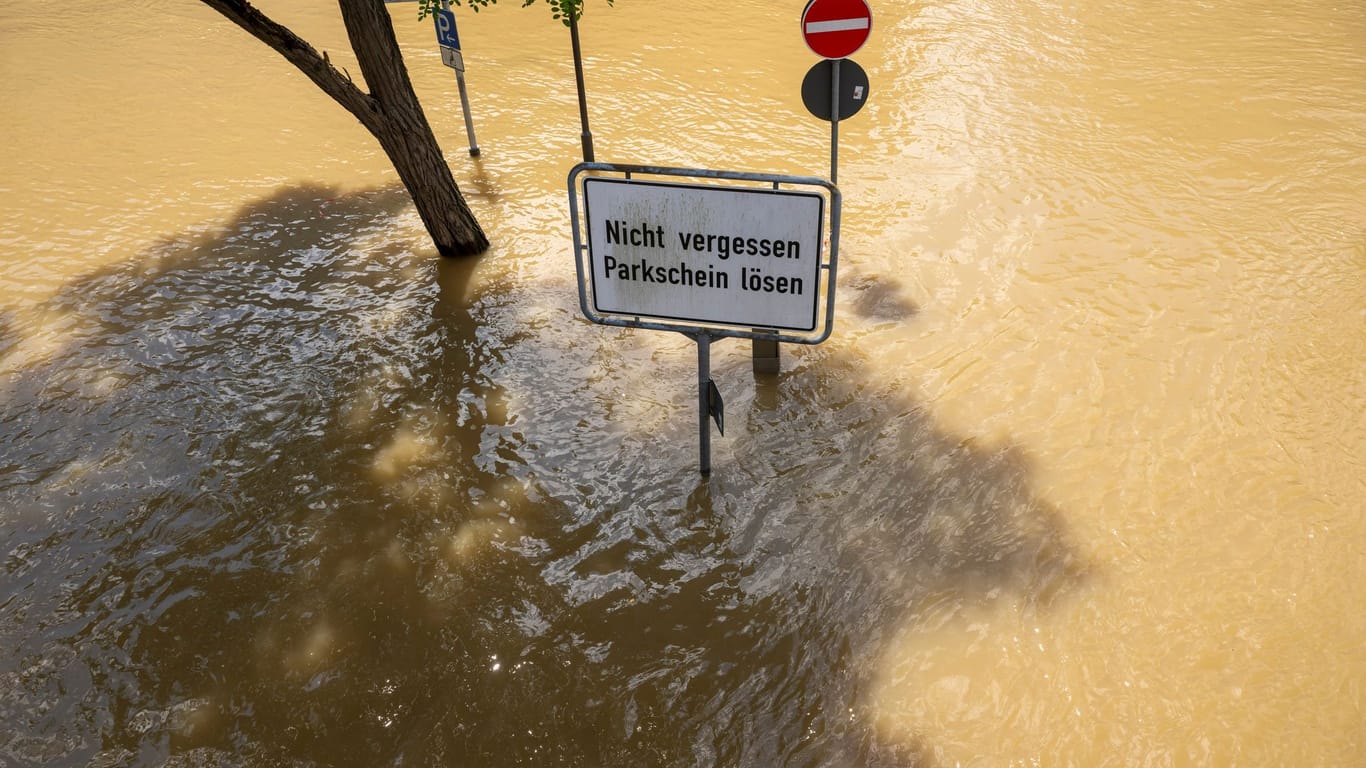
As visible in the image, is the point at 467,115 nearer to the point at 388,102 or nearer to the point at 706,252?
the point at 388,102

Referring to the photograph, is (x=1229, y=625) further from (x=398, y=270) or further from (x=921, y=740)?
(x=398, y=270)

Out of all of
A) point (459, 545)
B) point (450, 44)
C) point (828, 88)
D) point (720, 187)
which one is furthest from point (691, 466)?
point (450, 44)

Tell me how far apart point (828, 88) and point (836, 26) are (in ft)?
1.14

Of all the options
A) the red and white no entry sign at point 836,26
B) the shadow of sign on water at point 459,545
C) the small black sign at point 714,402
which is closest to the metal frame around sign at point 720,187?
the small black sign at point 714,402

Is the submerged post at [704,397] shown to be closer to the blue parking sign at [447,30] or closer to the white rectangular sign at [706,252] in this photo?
the white rectangular sign at [706,252]

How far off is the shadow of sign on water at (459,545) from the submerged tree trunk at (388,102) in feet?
2.97

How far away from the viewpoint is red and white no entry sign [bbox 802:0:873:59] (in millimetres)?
4352

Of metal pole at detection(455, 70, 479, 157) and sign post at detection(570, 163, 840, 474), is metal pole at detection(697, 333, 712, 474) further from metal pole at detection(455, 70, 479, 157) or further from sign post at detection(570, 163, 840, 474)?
metal pole at detection(455, 70, 479, 157)

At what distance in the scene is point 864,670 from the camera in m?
3.13

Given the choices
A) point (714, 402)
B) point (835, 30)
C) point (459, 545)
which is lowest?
point (459, 545)

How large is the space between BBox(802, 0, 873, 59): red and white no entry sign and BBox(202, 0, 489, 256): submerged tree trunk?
2.63 metres

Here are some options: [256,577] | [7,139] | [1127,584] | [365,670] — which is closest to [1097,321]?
[1127,584]

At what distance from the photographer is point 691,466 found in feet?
13.4

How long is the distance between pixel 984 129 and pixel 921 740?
6.36 metres
